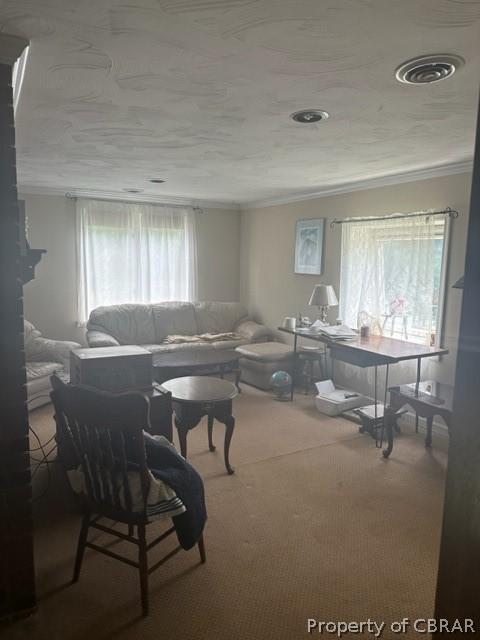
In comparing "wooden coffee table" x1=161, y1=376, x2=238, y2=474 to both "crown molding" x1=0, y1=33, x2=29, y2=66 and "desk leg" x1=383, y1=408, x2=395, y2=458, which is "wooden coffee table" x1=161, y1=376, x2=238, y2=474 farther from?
"crown molding" x1=0, y1=33, x2=29, y2=66

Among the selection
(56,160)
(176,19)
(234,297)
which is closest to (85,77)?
(176,19)

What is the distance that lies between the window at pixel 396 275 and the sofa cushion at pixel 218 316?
1.86 m

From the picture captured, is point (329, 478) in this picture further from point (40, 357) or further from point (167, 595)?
point (40, 357)

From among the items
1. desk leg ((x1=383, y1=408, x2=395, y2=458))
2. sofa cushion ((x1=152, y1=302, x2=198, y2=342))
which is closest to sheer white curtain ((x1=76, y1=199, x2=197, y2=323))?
sofa cushion ((x1=152, y1=302, x2=198, y2=342))

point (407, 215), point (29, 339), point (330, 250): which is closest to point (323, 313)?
point (330, 250)

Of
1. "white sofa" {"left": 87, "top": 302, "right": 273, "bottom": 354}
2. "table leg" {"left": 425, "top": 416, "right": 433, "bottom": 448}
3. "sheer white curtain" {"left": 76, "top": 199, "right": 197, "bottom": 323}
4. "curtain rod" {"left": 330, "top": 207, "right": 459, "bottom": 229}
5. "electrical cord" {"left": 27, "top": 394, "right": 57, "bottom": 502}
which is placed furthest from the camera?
"sheer white curtain" {"left": 76, "top": 199, "right": 197, "bottom": 323}

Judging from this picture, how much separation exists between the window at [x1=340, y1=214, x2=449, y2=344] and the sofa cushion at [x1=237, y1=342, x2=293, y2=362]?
31.8 inches

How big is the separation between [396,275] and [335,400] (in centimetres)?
136

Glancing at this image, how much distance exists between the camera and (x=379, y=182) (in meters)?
4.41

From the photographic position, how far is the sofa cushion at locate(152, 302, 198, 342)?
5922 millimetres

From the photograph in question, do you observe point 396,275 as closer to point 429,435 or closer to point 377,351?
point 377,351

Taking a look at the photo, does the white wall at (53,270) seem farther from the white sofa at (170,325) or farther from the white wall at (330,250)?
the white wall at (330,250)

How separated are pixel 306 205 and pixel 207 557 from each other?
13.9 feet

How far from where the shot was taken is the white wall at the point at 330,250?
12.5 ft
